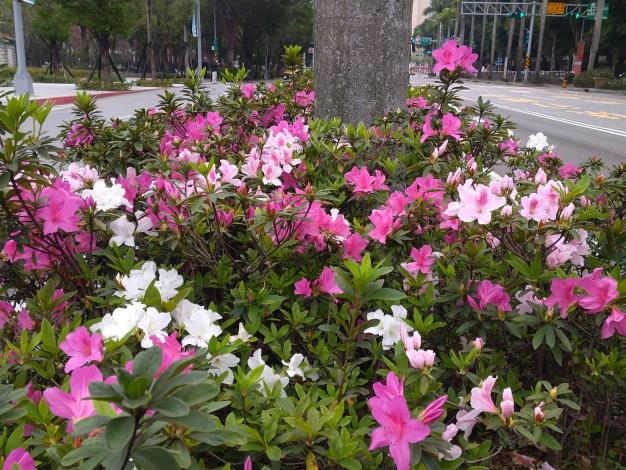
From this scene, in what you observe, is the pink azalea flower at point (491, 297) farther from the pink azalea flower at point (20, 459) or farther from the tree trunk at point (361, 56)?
the tree trunk at point (361, 56)

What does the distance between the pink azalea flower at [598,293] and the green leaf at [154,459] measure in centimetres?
97

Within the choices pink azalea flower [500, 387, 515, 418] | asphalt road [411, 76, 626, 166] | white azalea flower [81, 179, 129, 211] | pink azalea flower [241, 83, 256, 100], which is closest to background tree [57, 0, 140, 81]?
asphalt road [411, 76, 626, 166]

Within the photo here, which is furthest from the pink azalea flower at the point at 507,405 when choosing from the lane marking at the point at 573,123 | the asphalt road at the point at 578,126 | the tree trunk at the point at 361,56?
the lane marking at the point at 573,123

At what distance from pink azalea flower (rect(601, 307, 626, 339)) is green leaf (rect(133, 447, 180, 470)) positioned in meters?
0.97

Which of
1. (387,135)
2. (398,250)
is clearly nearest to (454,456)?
(398,250)

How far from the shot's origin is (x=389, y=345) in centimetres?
137

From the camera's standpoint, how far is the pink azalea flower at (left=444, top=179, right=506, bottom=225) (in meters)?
1.48

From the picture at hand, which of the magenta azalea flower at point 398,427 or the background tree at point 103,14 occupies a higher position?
the background tree at point 103,14

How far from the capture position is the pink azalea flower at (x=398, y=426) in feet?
3.00

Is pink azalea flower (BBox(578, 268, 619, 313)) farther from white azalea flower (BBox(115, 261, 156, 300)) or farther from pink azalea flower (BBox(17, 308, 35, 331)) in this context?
pink azalea flower (BBox(17, 308, 35, 331))

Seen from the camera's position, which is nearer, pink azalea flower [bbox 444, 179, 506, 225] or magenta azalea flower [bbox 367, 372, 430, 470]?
magenta azalea flower [bbox 367, 372, 430, 470]

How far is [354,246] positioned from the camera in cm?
161

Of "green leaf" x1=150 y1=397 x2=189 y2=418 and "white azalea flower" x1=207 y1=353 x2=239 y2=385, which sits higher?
"green leaf" x1=150 y1=397 x2=189 y2=418

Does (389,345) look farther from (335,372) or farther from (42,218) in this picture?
(42,218)
